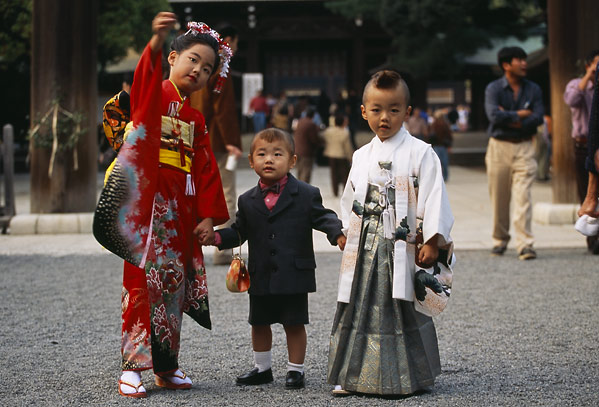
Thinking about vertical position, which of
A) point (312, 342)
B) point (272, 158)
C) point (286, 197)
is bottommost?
point (312, 342)

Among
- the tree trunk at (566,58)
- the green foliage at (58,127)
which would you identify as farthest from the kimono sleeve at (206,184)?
the tree trunk at (566,58)

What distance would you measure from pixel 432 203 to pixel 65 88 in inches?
284

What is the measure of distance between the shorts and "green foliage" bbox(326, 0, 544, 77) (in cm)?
1838

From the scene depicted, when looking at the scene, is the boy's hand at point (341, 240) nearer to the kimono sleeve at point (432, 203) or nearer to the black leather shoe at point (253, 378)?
the kimono sleeve at point (432, 203)

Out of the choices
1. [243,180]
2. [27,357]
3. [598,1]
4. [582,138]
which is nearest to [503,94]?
[582,138]

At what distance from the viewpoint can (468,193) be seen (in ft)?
47.3

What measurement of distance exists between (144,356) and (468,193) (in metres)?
11.4

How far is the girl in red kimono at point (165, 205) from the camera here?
11.6 ft

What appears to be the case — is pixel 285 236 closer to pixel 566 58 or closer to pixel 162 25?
pixel 162 25

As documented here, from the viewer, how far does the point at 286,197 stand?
379cm

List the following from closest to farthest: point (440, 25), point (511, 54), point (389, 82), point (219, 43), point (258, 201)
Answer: point (389, 82) < point (258, 201) < point (219, 43) < point (511, 54) < point (440, 25)

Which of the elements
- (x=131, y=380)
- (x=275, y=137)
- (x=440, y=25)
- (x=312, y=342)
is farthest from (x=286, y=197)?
(x=440, y=25)

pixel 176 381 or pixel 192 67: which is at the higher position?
pixel 192 67

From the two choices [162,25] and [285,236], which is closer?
[162,25]
